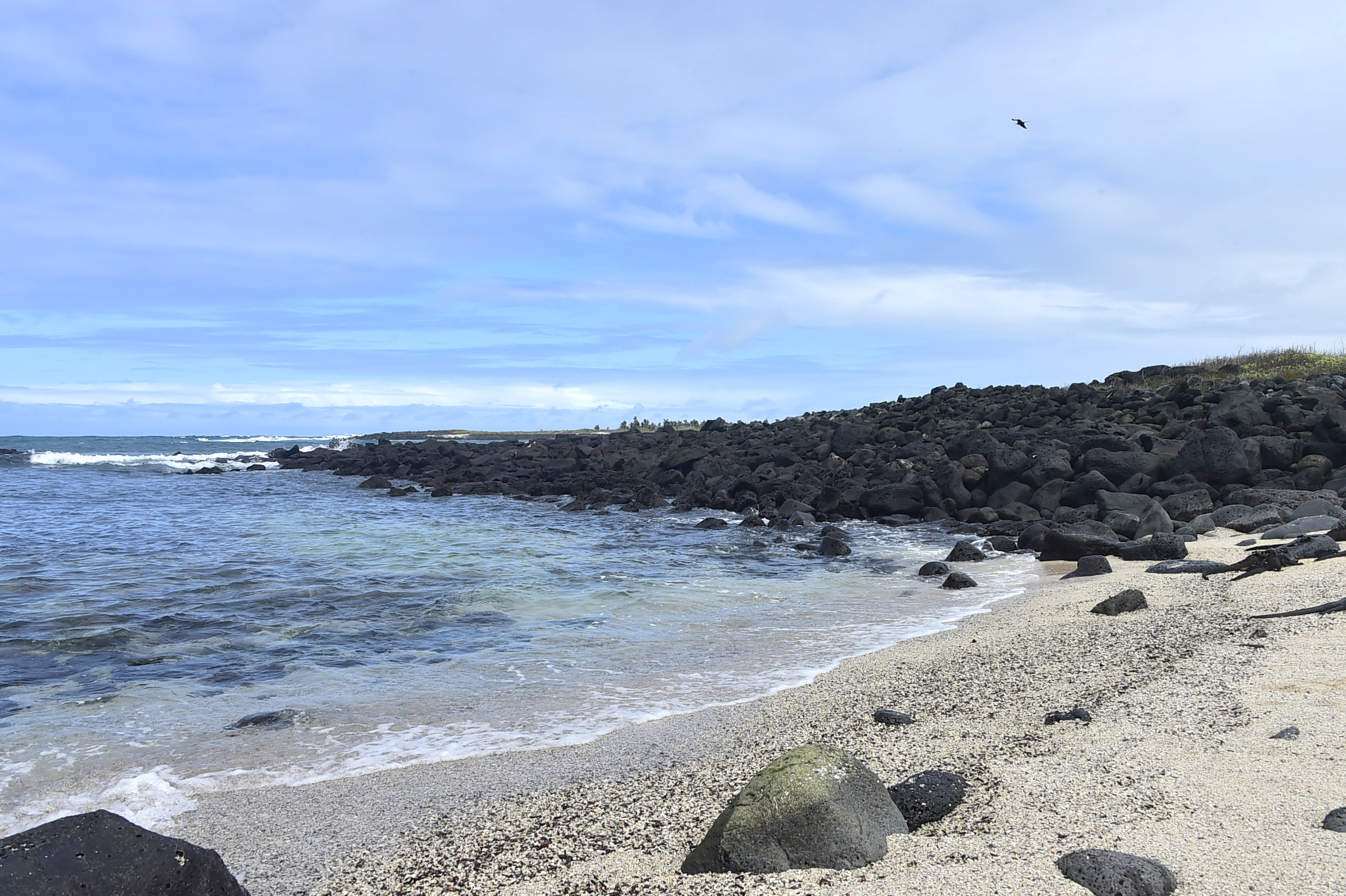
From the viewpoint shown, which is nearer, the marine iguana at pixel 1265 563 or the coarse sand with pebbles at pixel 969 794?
the coarse sand with pebbles at pixel 969 794

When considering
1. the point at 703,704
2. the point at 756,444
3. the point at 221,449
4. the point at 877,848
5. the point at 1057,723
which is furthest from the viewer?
the point at 221,449

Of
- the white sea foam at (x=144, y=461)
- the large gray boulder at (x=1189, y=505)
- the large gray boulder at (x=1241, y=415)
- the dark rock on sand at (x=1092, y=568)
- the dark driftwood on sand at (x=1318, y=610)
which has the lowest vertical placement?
the dark rock on sand at (x=1092, y=568)

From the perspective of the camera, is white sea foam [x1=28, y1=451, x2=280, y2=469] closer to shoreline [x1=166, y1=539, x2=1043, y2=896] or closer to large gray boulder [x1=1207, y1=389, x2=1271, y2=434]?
large gray boulder [x1=1207, y1=389, x2=1271, y2=434]

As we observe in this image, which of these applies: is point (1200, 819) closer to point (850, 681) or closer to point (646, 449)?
point (850, 681)

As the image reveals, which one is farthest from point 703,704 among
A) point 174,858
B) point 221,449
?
point 221,449

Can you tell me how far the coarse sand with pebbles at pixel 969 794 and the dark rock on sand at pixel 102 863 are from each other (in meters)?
0.83

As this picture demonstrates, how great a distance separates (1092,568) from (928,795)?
8.41 m

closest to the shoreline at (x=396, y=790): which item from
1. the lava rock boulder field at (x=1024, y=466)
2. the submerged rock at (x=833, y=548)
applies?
the submerged rock at (x=833, y=548)

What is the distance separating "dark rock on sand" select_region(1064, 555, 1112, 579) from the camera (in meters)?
10.9

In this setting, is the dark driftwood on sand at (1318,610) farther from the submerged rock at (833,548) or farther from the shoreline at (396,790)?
the submerged rock at (833,548)

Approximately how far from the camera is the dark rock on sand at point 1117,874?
9.36 ft

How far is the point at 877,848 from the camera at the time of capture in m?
3.36

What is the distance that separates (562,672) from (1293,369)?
3169cm

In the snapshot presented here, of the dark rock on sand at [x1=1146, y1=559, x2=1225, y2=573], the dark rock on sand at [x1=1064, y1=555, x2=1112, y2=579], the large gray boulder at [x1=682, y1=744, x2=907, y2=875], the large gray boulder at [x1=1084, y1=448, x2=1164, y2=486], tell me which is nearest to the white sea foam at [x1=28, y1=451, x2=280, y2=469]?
the large gray boulder at [x1=1084, y1=448, x2=1164, y2=486]
